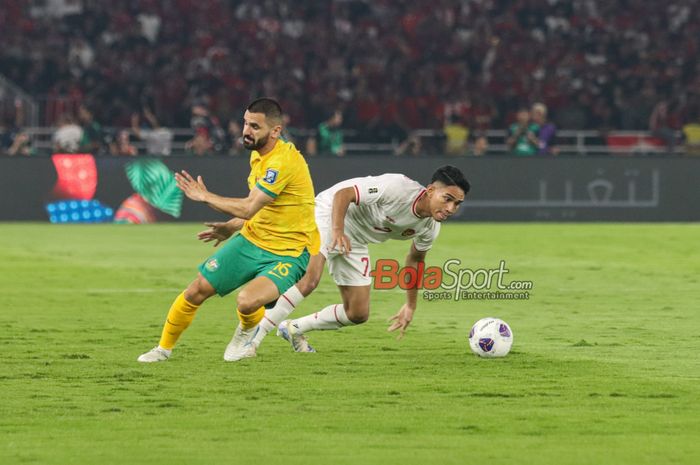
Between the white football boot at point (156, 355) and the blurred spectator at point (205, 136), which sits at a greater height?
the white football boot at point (156, 355)

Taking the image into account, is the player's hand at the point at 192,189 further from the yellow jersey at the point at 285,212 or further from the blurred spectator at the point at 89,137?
the blurred spectator at the point at 89,137

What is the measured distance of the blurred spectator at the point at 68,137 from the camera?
27406 millimetres

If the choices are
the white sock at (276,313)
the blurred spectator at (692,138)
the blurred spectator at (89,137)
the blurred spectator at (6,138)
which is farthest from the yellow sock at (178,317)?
the blurred spectator at (692,138)

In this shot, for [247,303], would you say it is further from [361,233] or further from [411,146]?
[411,146]

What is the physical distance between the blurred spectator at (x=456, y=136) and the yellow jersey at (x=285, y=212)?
18.7 metres

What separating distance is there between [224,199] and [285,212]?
78 cm

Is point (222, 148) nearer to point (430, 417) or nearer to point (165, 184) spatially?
point (165, 184)

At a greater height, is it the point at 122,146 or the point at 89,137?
the point at 89,137

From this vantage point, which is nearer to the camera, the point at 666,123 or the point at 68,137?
the point at 68,137

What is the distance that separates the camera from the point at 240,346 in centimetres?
1013

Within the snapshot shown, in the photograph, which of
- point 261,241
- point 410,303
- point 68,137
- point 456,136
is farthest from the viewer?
point 456,136

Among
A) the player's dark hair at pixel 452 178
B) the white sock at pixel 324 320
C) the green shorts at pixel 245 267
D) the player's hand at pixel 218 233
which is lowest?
the white sock at pixel 324 320

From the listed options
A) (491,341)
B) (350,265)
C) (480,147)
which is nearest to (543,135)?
(480,147)

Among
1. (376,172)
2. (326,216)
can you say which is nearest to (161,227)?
(376,172)
